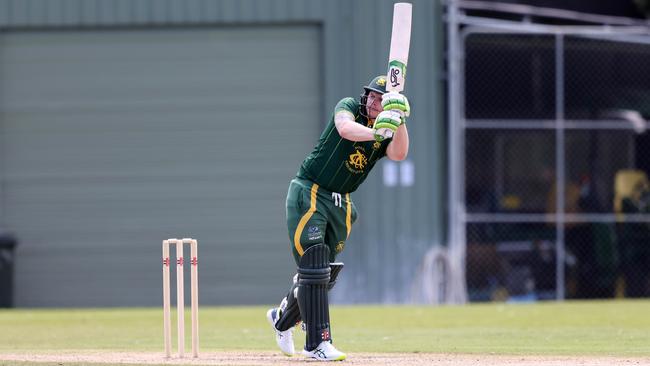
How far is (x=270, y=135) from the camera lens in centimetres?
1967

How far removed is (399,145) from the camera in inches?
348

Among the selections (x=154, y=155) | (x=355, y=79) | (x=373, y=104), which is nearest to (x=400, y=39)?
(x=373, y=104)

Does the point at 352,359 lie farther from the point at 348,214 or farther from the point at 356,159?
the point at 356,159

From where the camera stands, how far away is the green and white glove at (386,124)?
834 cm

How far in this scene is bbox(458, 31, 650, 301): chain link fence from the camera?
62.1ft

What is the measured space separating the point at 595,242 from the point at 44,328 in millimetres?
8825

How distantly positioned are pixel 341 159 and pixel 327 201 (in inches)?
12.4

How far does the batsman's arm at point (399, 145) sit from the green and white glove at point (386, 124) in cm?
34

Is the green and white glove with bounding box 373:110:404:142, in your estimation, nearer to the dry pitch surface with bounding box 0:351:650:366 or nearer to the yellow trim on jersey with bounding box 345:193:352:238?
the yellow trim on jersey with bounding box 345:193:352:238

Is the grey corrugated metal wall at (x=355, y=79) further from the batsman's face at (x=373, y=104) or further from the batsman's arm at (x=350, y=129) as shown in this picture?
the batsman's arm at (x=350, y=129)

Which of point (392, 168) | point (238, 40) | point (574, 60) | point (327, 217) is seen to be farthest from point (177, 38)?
point (327, 217)

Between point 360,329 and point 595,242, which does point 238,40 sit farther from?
point 360,329

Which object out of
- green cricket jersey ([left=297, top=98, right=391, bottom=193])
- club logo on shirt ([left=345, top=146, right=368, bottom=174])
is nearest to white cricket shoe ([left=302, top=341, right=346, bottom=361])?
green cricket jersey ([left=297, top=98, right=391, bottom=193])

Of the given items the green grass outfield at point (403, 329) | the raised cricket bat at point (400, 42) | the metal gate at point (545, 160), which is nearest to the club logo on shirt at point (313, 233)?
the raised cricket bat at point (400, 42)
